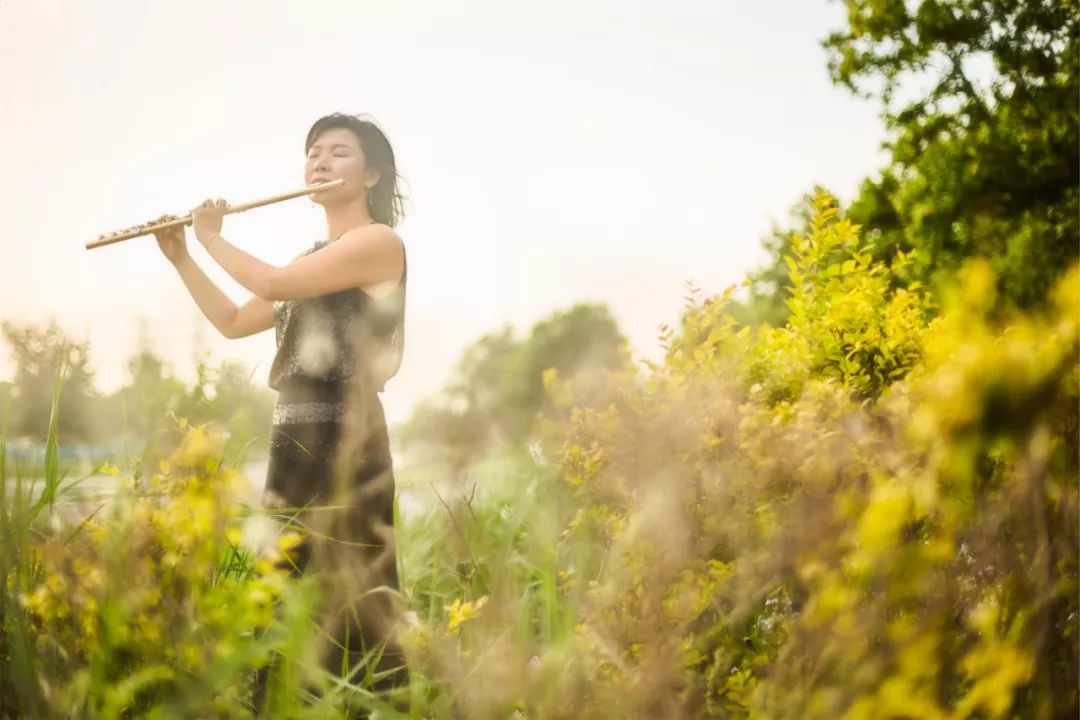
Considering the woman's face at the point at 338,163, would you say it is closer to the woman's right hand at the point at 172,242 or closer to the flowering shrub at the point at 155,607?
the woman's right hand at the point at 172,242

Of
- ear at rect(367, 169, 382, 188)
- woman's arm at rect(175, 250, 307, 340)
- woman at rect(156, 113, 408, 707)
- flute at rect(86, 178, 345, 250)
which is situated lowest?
woman at rect(156, 113, 408, 707)

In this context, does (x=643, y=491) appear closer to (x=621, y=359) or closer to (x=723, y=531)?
(x=723, y=531)

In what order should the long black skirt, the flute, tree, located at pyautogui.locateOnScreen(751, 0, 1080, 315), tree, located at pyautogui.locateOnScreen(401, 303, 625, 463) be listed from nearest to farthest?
tree, located at pyautogui.locateOnScreen(401, 303, 625, 463)
the long black skirt
the flute
tree, located at pyautogui.locateOnScreen(751, 0, 1080, 315)

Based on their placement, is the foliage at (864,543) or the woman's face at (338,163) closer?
the foliage at (864,543)

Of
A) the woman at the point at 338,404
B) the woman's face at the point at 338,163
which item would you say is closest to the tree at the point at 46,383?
the woman at the point at 338,404

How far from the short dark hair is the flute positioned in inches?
5.5

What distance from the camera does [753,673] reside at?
1955 mm

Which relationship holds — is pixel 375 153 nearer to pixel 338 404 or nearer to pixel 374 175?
pixel 374 175

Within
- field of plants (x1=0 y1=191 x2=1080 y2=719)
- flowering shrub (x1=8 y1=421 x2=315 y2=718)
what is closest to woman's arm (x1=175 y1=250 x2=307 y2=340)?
field of plants (x1=0 y1=191 x2=1080 y2=719)

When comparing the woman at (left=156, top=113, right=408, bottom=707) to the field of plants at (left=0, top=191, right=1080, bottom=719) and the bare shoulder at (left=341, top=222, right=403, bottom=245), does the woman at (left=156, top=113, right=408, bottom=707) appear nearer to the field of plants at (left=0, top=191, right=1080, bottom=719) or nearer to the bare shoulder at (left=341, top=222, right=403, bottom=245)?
the bare shoulder at (left=341, top=222, right=403, bottom=245)

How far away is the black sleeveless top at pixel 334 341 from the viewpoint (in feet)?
8.77

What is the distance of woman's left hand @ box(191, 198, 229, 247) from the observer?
274 cm

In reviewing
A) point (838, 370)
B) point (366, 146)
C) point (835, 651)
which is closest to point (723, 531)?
point (835, 651)

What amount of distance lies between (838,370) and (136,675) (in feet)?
5.96
